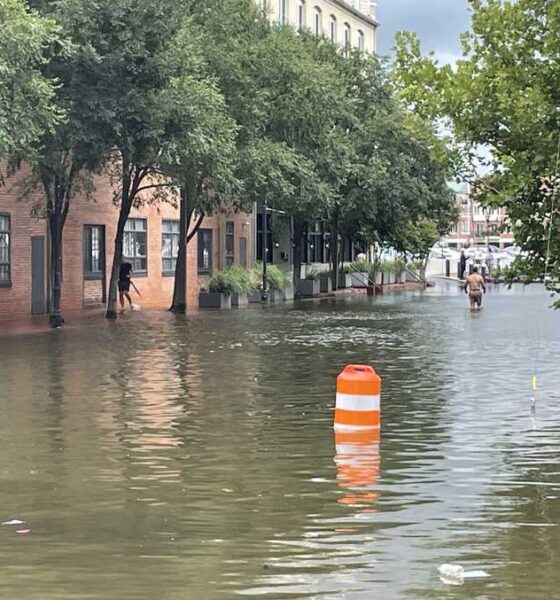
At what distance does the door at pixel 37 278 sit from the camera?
39656mm

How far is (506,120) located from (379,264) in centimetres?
6159

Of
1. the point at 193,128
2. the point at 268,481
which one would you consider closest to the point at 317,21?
the point at 193,128

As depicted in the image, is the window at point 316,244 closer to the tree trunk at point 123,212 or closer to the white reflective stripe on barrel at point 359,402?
the tree trunk at point 123,212

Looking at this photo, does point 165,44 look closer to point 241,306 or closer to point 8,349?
point 8,349

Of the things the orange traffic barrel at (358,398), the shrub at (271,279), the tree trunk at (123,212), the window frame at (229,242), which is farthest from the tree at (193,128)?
the window frame at (229,242)

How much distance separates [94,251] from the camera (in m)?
44.6

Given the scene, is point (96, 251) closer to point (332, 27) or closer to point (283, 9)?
point (283, 9)

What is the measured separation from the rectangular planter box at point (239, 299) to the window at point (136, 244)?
398 centimetres

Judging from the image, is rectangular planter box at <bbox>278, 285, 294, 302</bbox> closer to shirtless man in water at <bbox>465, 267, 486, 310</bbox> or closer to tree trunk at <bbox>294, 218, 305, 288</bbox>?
tree trunk at <bbox>294, 218, 305, 288</bbox>

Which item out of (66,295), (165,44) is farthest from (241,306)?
(165,44)

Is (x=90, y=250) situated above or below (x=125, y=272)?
above

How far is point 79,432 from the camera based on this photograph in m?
13.1

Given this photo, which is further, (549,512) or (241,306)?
(241,306)

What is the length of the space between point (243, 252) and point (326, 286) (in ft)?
16.3
